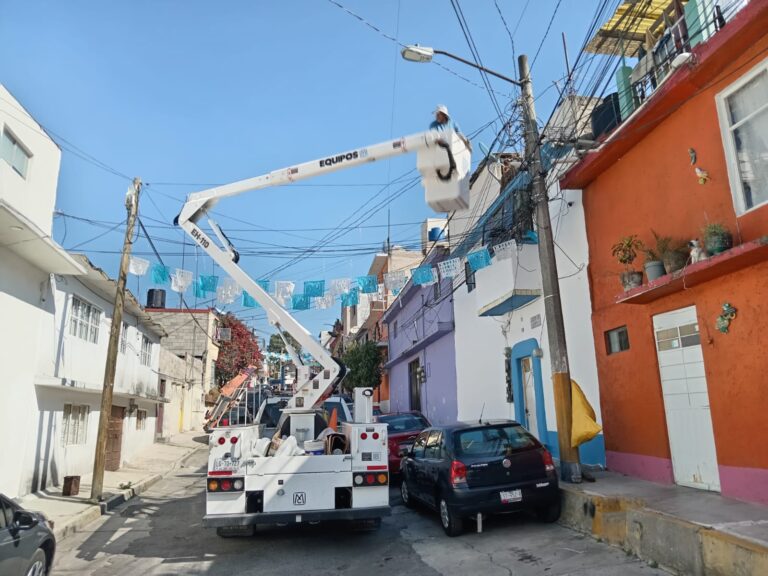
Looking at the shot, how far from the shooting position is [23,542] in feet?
17.5

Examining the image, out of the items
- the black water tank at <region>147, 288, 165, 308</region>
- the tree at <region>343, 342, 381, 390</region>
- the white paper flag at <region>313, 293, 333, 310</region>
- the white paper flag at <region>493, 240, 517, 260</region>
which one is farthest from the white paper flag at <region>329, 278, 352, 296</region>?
the black water tank at <region>147, 288, 165, 308</region>

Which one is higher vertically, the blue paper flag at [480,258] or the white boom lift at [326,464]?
the blue paper flag at [480,258]

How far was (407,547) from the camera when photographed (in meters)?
7.63

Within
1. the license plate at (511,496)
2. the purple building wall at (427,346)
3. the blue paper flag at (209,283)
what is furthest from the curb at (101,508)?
the purple building wall at (427,346)

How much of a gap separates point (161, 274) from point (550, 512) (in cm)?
1062

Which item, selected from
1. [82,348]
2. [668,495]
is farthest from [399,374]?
[668,495]

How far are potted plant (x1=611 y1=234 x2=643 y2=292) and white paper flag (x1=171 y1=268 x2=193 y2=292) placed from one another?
9.76m

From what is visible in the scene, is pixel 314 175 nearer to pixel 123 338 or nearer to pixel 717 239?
pixel 717 239

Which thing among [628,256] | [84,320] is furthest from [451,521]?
[84,320]

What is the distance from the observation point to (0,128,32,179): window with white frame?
1077 cm

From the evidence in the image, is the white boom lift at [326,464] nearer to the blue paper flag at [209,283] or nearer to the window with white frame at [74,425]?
the blue paper flag at [209,283]

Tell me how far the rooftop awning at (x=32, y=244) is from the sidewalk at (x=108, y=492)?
16.1 ft

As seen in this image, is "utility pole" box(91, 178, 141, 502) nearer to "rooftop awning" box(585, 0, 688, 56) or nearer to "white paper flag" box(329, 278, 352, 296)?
"white paper flag" box(329, 278, 352, 296)

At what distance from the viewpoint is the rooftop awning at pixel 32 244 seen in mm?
9773
